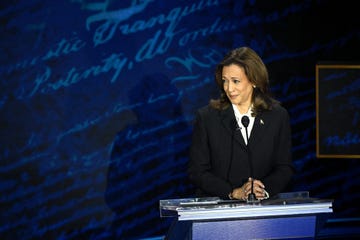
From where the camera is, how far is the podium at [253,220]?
232cm

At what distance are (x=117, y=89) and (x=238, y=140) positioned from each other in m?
1.81

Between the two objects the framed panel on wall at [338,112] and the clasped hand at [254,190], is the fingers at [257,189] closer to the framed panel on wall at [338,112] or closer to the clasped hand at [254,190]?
the clasped hand at [254,190]

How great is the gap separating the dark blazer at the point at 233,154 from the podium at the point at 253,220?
27.5 inches

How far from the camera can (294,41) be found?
5.08m

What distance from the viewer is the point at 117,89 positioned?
4.76m

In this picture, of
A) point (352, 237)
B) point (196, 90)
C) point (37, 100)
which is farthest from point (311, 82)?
point (37, 100)

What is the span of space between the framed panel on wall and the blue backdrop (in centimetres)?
8

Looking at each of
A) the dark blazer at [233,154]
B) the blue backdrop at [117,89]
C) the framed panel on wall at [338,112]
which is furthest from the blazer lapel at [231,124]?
the framed panel on wall at [338,112]

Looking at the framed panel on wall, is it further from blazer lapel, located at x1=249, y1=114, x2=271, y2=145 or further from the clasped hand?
the clasped hand

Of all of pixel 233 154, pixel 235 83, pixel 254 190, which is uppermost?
pixel 235 83

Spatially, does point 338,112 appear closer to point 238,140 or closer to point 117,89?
point 117,89

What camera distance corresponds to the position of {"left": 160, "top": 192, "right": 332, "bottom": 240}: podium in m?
2.32

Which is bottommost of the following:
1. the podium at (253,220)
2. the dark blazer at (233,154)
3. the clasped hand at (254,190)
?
the podium at (253,220)

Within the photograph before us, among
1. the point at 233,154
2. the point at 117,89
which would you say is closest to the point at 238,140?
the point at 233,154
